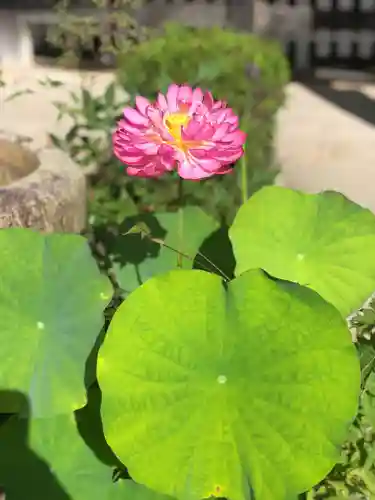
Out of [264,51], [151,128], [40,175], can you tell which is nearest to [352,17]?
[264,51]

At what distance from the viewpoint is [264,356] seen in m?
0.88

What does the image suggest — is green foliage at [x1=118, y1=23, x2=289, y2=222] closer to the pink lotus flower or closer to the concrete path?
the concrete path

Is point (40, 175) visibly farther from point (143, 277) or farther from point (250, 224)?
point (250, 224)

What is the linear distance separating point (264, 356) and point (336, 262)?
226 millimetres

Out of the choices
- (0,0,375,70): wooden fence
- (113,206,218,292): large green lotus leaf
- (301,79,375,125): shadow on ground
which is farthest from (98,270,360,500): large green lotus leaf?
(0,0,375,70): wooden fence

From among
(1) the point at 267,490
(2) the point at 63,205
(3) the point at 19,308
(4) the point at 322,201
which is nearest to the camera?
(1) the point at 267,490

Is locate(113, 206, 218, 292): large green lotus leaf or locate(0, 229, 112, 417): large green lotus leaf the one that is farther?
locate(113, 206, 218, 292): large green lotus leaf

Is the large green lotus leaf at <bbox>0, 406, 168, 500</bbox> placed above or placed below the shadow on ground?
above

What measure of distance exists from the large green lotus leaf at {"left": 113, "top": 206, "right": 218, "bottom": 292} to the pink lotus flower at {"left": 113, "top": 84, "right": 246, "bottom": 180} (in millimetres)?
196

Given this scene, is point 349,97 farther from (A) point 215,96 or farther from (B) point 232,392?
(B) point 232,392

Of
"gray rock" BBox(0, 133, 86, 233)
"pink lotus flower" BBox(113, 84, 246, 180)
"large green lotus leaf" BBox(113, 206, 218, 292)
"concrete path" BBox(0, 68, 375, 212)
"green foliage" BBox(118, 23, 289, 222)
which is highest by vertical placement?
"pink lotus flower" BBox(113, 84, 246, 180)

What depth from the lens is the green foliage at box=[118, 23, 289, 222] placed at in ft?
8.13

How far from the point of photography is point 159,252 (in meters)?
1.13

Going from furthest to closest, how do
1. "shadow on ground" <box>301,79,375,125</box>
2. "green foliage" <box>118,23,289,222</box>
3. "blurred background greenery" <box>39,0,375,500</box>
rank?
1. "shadow on ground" <box>301,79,375,125</box>
2. "green foliage" <box>118,23,289,222</box>
3. "blurred background greenery" <box>39,0,375,500</box>
